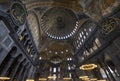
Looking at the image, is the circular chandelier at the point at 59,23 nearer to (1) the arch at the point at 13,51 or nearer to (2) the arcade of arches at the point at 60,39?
(2) the arcade of arches at the point at 60,39

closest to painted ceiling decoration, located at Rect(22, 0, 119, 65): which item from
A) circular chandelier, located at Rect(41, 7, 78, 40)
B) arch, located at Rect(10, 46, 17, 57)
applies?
circular chandelier, located at Rect(41, 7, 78, 40)

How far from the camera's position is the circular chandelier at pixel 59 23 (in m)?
26.0

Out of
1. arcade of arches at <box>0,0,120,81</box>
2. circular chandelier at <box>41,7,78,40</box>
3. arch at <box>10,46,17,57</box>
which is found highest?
circular chandelier at <box>41,7,78,40</box>

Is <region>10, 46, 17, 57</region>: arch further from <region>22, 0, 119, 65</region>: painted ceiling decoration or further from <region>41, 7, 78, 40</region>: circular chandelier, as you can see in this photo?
<region>41, 7, 78, 40</region>: circular chandelier

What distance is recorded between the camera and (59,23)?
28.2 m

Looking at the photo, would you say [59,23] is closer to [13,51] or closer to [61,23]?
[61,23]

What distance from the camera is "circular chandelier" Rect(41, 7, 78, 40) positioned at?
26019 millimetres

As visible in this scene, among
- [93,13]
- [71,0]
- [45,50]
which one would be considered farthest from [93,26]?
[45,50]

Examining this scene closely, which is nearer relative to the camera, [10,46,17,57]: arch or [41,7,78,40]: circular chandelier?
[10,46,17,57]: arch

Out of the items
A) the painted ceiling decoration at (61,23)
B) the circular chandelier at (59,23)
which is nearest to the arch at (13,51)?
the painted ceiling decoration at (61,23)

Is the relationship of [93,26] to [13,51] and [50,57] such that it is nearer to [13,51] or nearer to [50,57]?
[13,51]

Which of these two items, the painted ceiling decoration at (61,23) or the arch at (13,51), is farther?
the painted ceiling decoration at (61,23)

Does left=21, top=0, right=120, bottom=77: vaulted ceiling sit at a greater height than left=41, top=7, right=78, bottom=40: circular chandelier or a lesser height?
lesser

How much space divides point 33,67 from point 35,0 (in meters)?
11.1
